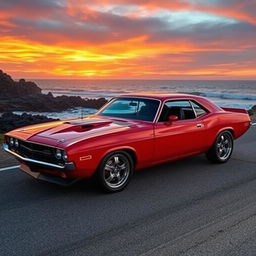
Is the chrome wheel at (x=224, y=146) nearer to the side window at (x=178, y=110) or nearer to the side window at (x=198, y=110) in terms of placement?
the side window at (x=198, y=110)

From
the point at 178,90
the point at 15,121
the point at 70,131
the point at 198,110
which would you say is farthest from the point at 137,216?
the point at 178,90

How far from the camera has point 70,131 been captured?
5910mm

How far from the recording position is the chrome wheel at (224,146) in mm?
7870

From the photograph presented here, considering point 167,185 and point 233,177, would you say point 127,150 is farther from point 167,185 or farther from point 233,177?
point 233,177

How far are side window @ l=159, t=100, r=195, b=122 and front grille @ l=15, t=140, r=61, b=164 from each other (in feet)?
6.87

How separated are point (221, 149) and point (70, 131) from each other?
3449 millimetres

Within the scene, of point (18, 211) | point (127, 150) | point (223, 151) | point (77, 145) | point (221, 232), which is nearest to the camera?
point (221, 232)

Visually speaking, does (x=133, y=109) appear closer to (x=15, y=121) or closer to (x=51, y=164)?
(x=51, y=164)

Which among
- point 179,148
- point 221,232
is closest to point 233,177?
point 179,148

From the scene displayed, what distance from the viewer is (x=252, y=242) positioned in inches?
162

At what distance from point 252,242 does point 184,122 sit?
127 inches

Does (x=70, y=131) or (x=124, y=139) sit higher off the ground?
(x=70, y=131)

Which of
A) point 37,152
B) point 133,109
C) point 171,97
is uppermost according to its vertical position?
point 171,97

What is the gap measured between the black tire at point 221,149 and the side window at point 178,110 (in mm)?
837
